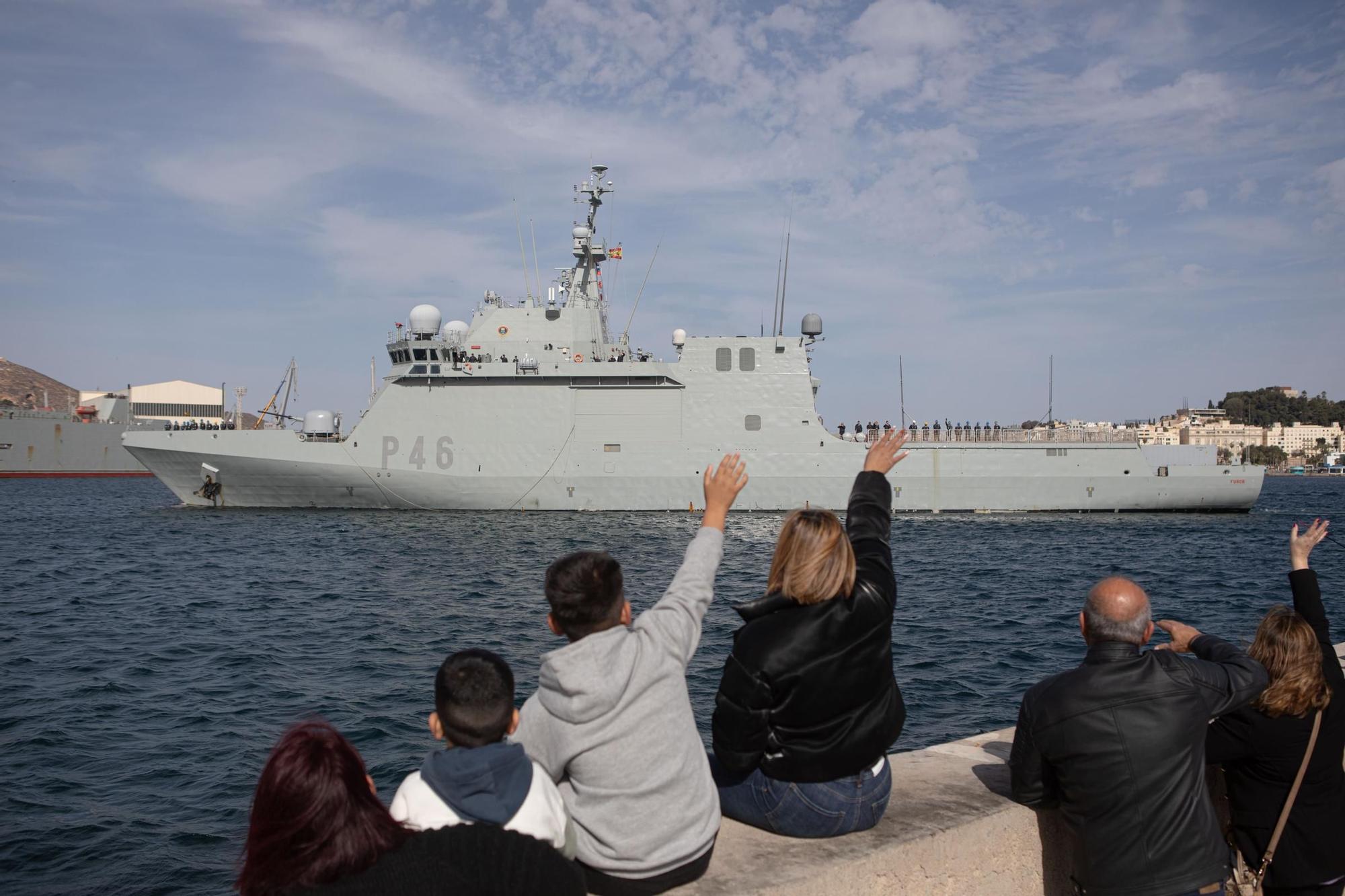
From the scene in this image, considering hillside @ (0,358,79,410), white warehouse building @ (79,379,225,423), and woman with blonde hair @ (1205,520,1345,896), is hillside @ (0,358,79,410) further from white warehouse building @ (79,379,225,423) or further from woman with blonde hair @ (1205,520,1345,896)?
woman with blonde hair @ (1205,520,1345,896)

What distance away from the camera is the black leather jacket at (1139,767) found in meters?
2.43

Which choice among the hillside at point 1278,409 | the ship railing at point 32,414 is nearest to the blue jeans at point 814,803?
the ship railing at point 32,414

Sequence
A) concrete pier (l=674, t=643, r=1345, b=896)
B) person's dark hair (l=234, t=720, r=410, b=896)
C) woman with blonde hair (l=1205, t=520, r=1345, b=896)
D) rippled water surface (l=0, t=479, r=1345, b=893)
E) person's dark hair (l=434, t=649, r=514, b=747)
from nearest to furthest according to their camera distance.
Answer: person's dark hair (l=234, t=720, r=410, b=896), person's dark hair (l=434, t=649, r=514, b=747), concrete pier (l=674, t=643, r=1345, b=896), woman with blonde hair (l=1205, t=520, r=1345, b=896), rippled water surface (l=0, t=479, r=1345, b=893)

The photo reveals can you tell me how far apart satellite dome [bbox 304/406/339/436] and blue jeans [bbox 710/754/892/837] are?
1046 inches

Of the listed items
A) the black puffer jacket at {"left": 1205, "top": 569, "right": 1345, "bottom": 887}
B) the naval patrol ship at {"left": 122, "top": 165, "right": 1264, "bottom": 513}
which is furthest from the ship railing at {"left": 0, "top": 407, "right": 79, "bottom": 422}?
the black puffer jacket at {"left": 1205, "top": 569, "right": 1345, "bottom": 887}

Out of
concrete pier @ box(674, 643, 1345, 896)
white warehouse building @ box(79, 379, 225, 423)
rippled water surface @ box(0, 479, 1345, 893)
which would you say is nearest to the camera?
concrete pier @ box(674, 643, 1345, 896)

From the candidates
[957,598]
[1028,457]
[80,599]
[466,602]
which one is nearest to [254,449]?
[80,599]

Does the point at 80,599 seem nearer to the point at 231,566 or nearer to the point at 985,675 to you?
the point at 231,566

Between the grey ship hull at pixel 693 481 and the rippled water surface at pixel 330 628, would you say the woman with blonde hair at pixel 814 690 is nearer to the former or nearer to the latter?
the rippled water surface at pixel 330 628

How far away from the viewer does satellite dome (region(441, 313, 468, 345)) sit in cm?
2823

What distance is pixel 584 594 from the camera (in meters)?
2.17

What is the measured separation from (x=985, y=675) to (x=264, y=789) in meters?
9.49

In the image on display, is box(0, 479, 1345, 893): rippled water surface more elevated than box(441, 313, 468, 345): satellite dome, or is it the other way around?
box(441, 313, 468, 345): satellite dome

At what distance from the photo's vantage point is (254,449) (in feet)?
88.1
